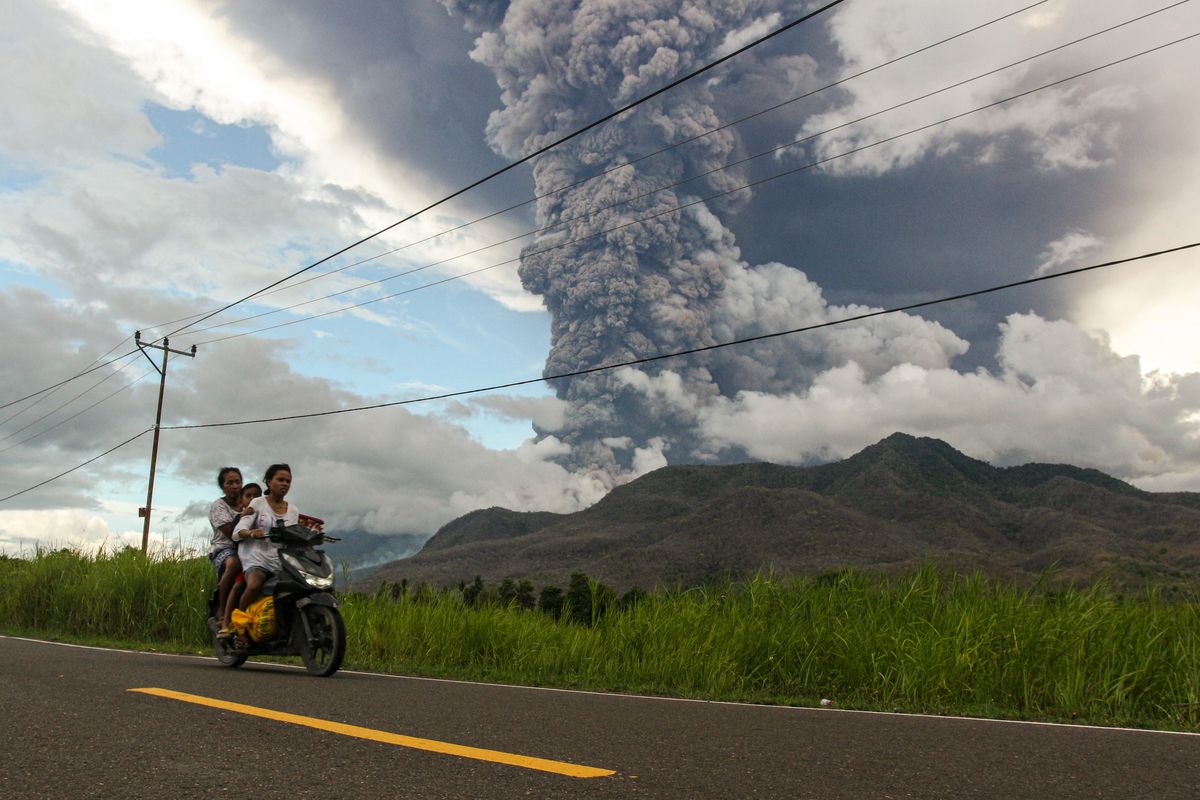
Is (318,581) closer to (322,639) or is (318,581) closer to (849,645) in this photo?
(322,639)

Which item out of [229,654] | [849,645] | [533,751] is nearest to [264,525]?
[229,654]

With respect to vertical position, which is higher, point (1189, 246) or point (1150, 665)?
point (1189, 246)

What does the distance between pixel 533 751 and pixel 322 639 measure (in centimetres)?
449

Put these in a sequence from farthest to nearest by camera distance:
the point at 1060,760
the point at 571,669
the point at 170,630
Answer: the point at 170,630
the point at 571,669
the point at 1060,760

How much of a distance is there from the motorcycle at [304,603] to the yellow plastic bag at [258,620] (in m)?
0.05

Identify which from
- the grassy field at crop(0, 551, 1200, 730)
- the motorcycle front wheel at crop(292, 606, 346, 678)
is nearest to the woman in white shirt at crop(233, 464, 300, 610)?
the motorcycle front wheel at crop(292, 606, 346, 678)

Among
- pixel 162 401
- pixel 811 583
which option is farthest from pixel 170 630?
pixel 162 401

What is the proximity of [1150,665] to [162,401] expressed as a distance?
37288mm

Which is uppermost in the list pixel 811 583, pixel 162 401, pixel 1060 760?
pixel 162 401

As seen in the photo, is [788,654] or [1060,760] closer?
[1060,760]

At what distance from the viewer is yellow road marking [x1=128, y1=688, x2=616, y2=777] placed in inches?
159

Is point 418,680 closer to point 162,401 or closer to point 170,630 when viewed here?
point 170,630

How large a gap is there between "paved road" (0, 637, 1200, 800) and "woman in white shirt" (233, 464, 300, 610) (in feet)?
6.31

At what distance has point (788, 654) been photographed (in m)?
10.3
